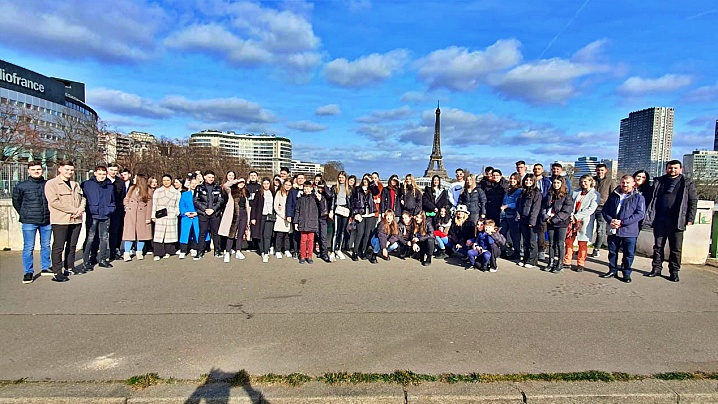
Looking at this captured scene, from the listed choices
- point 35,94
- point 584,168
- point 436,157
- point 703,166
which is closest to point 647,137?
point 584,168

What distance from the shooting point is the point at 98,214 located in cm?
699

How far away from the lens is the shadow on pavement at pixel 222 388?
3.08 m

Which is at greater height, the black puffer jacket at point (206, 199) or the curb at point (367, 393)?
the black puffer jacket at point (206, 199)

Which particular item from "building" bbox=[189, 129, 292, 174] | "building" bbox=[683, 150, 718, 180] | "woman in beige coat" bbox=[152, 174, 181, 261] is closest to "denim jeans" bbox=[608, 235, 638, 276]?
"woman in beige coat" bbox=[152, 174, 181, 261]

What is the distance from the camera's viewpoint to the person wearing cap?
834 cm

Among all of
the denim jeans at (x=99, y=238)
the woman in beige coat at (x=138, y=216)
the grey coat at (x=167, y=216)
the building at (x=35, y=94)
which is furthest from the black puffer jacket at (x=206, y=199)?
the building at (x=35, y=94)

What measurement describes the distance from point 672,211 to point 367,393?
6.70 meters

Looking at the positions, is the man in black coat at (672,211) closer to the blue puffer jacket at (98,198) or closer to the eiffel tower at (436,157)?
the blue puffer jacket at (98,198)

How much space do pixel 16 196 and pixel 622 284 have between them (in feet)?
32.2

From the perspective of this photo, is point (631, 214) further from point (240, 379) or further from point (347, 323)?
point (240, 379)

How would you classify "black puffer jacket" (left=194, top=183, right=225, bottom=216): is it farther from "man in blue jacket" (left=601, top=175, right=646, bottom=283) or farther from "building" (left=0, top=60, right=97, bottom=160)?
"building" (left=0, top=60, right=97, bottom=160)

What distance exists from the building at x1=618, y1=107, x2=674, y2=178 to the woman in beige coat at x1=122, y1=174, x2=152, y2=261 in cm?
4509

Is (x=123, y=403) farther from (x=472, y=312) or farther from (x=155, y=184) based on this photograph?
(x=155, y=184)

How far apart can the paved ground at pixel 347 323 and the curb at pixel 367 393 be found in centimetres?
23
